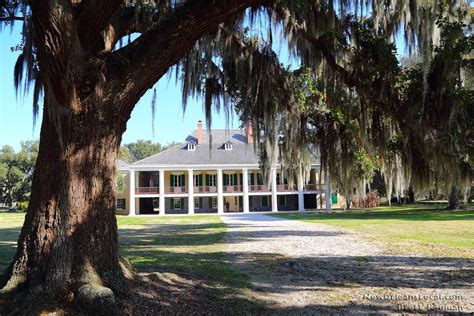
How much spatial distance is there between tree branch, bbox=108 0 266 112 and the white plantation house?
1212 inches

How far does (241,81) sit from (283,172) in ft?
21.1

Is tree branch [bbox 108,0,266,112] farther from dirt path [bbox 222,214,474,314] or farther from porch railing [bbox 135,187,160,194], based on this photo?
porch railing [bbox 135,187,160,194]

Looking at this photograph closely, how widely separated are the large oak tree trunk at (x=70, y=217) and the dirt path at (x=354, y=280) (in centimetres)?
188

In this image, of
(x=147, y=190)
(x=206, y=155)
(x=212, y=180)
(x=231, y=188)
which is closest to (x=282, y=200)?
(x=231, y=188)

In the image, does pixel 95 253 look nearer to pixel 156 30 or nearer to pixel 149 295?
pixel 149 295

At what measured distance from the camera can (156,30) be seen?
4.41 m

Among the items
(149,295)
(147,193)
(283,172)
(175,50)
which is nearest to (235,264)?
(149,295)

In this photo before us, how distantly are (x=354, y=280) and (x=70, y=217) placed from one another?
3903mm

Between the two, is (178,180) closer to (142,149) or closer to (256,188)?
(256,188)

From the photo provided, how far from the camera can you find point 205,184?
3841 cm

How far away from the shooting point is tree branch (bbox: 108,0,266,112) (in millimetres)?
4254

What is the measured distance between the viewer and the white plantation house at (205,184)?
3650cm

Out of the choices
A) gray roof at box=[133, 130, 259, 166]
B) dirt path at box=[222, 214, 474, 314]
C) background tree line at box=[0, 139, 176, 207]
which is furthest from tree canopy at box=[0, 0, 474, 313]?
background tree line at box=[0, 139, 176, 207]

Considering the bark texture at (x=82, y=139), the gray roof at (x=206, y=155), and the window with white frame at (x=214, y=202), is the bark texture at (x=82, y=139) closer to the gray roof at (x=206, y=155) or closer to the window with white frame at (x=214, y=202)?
the gray roof at (x=206, y=155)
